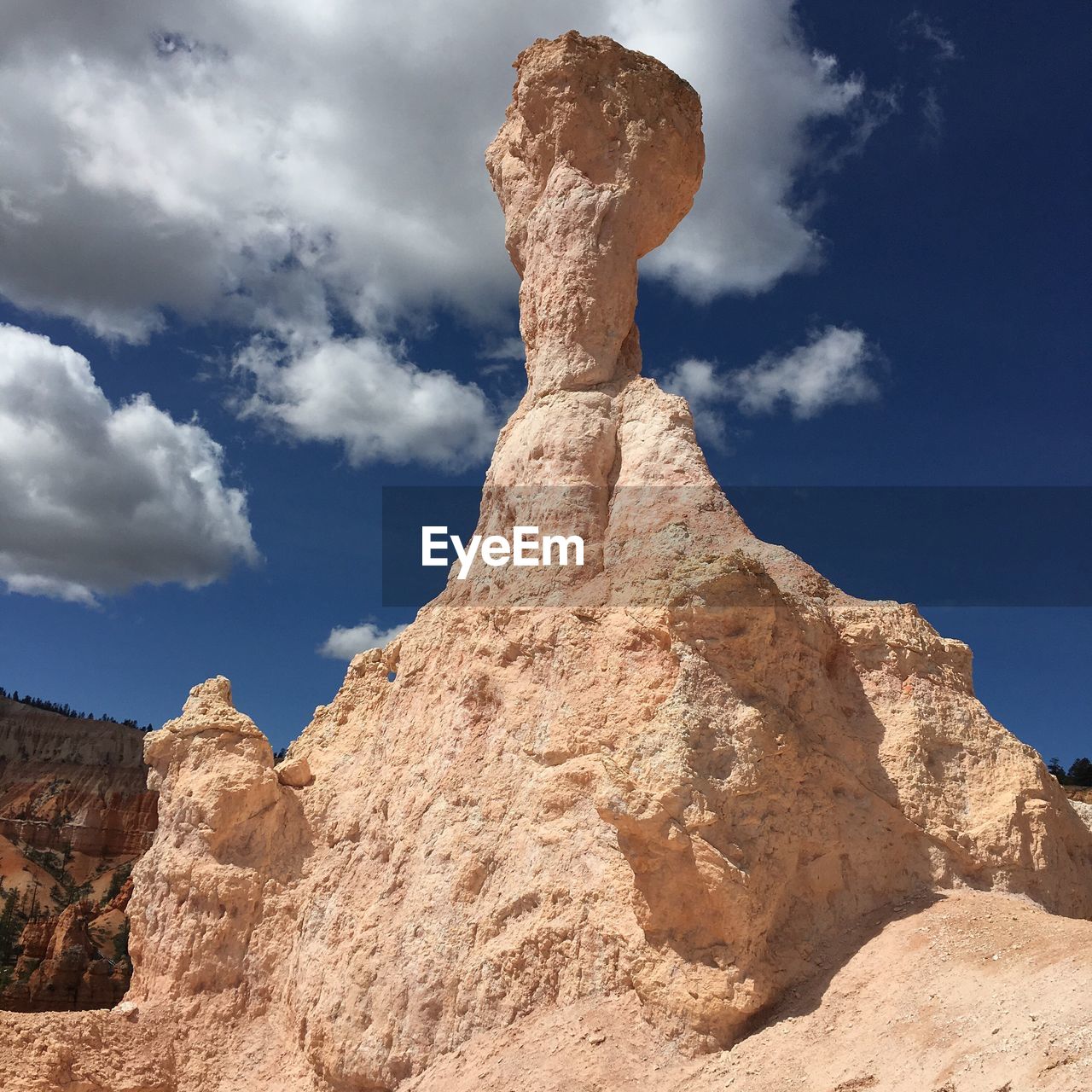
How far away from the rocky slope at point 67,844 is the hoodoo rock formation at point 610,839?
15.4 meters

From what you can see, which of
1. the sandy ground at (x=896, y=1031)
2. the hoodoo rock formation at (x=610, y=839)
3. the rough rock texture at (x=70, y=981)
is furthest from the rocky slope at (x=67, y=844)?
the sandy ground at (x=896, y=1031)

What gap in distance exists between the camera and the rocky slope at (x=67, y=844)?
24000mm

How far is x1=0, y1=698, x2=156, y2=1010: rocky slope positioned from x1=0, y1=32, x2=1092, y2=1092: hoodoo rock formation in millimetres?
15397

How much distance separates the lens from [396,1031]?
882 centimetres

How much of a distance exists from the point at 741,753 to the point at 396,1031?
388 cm

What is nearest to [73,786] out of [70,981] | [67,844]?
[67,844]

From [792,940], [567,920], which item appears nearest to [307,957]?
[567,920]

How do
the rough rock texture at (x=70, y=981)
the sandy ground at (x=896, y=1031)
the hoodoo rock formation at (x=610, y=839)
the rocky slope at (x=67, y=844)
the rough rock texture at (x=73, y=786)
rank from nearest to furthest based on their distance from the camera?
the sandy ground at (x=896, y=1031) < the hoodoo rock formation at (x=610, y=839) < the rough rock texture at (x=70, y=981) < the rocky slope at (x=67, y=844) < the rough rock texture at (x=73, y=786)

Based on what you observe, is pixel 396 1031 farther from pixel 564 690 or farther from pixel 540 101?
pixel 540 101

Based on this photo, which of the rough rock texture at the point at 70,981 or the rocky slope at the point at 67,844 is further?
the rocky slope at the point at 67,844

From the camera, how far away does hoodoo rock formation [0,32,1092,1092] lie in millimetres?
7332

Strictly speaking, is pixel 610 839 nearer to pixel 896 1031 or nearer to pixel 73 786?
pixel 896 1031
